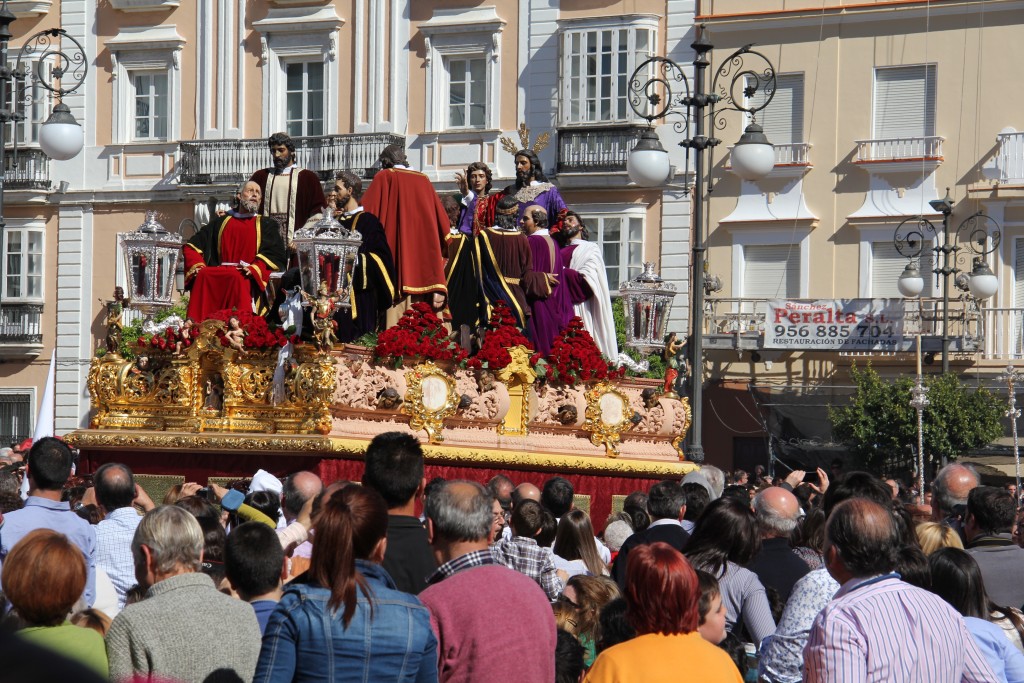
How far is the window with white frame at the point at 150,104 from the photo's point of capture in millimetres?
37125

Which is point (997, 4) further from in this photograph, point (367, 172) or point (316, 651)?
point (316, 651)

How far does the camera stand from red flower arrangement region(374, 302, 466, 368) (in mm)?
13375

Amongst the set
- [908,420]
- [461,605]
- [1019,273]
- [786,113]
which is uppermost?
[786,113]

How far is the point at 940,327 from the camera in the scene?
108ft

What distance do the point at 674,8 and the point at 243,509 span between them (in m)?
28.7

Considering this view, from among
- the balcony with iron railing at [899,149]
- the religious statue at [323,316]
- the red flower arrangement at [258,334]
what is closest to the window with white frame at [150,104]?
the balcony with iron railing at [899,149]

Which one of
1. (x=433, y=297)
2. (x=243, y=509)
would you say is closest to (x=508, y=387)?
(x=433, y=297)

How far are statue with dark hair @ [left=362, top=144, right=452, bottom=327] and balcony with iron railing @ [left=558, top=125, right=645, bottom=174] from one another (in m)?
19.8

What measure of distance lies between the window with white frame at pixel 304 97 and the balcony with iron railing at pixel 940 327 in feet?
31.6

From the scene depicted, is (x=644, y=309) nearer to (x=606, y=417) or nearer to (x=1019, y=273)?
(x=606, y=417)

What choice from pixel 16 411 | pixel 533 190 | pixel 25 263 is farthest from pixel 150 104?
pixel 533 190

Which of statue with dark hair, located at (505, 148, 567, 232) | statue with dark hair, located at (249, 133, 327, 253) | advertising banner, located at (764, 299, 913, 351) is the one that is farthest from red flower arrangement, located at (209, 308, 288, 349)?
advertising banner, located at (764, 299, 913, 351)

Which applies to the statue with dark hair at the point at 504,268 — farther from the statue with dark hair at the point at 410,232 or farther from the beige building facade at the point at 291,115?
the beige building facade at the point at 291,115

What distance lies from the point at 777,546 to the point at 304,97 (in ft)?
101
